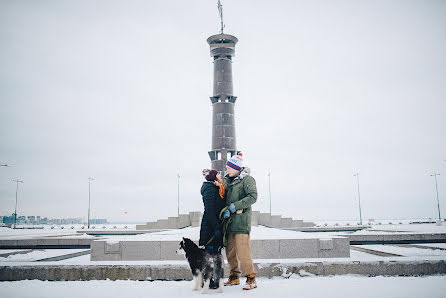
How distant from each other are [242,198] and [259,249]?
3619 mm

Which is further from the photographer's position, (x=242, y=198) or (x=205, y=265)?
(x=242, y=198)

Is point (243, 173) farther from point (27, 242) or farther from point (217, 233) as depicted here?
point (27, 242)

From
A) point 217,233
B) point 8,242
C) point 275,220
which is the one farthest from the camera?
point 275,220

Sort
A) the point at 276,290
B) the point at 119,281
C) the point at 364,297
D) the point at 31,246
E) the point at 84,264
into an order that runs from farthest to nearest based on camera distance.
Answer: the point at 31,246, the point at 84,264, the point at 119,281, the point at 276,290, the point at 364,297

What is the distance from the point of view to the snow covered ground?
501 centimetres

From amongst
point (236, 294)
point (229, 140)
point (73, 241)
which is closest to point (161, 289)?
point (236, 294)

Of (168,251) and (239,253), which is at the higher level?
(239,253)

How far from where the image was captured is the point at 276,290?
5.28 m

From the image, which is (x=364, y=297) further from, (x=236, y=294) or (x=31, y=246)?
(x=31, y=246)

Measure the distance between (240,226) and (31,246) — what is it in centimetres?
1573

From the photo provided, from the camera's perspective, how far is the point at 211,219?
5.29 m

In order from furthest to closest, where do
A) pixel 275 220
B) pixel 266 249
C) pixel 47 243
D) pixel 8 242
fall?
1. pixel 275 220
2. pixel 47 243
3. pixel 8 242
4. pixel 266 249

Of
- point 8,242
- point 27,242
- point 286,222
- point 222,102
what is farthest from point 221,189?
point 286,222

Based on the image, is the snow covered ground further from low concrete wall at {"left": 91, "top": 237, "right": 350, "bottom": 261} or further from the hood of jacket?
low concrete wall at {"left": 91, "top": 237, "right": 350, "bottom": 261}
